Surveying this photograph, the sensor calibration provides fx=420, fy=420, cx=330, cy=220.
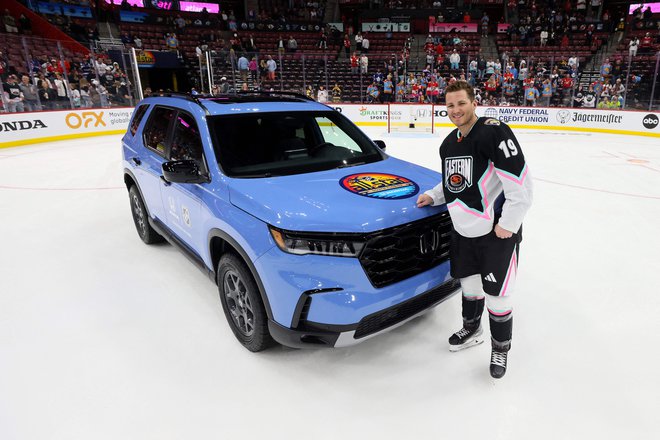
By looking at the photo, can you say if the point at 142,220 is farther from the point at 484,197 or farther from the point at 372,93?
the point at 372,93

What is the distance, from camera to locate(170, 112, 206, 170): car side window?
2890mm

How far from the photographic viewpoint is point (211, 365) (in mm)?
2547

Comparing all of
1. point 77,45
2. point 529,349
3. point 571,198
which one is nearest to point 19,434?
point 529,349

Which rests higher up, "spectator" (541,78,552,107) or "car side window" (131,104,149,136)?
"car side window" (131,104,149,136)

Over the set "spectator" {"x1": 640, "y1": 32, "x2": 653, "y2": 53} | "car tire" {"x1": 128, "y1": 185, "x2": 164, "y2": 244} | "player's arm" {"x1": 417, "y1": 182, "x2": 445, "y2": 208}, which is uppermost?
"spectator" {"x1": 640, "y1": 32, "x2": 653, "y2": 53}

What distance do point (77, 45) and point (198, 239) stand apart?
1473cm

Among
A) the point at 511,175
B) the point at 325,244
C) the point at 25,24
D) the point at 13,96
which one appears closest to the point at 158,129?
the point at 325,244

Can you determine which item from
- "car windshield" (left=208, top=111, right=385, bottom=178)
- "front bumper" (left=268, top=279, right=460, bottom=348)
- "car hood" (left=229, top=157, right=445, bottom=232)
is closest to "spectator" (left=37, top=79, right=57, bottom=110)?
"car windshield" (left=208, top=111, right=385, bottom=178)

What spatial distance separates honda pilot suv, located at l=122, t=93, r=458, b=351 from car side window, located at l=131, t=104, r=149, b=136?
628 millimetres

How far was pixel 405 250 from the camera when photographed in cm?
225

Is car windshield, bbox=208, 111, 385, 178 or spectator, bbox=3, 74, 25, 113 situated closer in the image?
car windshield, bbox=208, 111, 385, 178

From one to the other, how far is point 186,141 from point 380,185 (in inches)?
58.9

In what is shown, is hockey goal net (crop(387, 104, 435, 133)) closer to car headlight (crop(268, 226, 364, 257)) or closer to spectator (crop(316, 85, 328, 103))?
spectator (crop(316, 85, 328, 103))

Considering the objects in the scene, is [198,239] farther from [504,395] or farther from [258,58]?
[258,58]
